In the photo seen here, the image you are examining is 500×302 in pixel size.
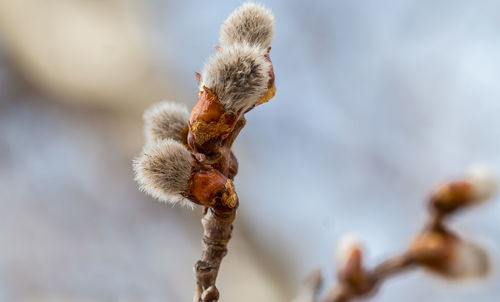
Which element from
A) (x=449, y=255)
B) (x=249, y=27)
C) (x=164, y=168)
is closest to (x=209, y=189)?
(x=164, y=168)

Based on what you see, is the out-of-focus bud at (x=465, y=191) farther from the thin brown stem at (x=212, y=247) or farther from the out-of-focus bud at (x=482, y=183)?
the thin brown stem at (x=212, y=247)

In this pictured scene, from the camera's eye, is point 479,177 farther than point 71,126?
No

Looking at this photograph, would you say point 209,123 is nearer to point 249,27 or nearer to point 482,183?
point 249,27

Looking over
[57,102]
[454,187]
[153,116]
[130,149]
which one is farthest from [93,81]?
[454,187]

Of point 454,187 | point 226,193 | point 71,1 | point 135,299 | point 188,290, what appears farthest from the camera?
point 71,1

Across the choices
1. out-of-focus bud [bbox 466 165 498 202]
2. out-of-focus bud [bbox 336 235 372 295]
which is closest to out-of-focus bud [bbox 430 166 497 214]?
out-of-focus bud [bbox 466 165 498 202]

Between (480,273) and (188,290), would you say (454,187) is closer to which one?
(480,273)
